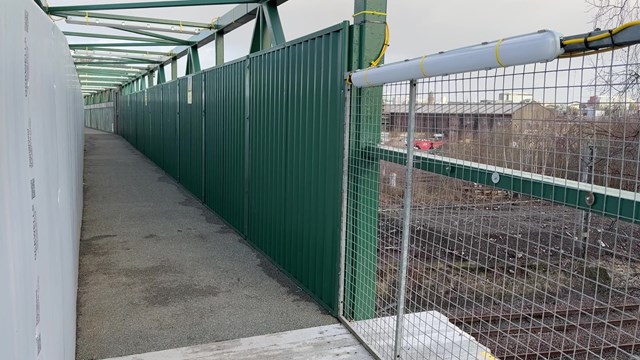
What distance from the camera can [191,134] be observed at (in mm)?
10219

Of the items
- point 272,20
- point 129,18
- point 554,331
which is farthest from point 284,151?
point 129,18

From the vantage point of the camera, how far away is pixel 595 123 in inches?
76.5

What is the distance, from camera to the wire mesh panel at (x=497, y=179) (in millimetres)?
2025

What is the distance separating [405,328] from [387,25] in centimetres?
227

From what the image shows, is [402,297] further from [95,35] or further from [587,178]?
[95,35]

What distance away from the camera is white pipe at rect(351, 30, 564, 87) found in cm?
213

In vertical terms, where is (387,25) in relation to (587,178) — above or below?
above

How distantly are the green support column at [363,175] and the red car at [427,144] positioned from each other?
2.35ft

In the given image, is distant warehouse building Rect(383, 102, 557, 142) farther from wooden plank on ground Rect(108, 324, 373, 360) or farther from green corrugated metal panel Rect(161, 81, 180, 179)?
green corrugated metal panel Rect(161, 81, 180, 179)

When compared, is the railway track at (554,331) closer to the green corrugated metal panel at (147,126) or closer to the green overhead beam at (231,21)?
the green overhead beam at (231,21)

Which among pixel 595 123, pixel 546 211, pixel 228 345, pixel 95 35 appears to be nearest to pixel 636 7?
pixel 546 211

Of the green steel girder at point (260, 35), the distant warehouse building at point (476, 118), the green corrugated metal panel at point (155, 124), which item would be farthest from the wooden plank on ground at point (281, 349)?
the green corrugated metal panel at point (155, 124)

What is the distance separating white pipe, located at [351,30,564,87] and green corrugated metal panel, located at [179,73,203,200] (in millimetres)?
6599

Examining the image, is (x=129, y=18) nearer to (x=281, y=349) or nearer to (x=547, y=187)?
(x=281, y=349)
